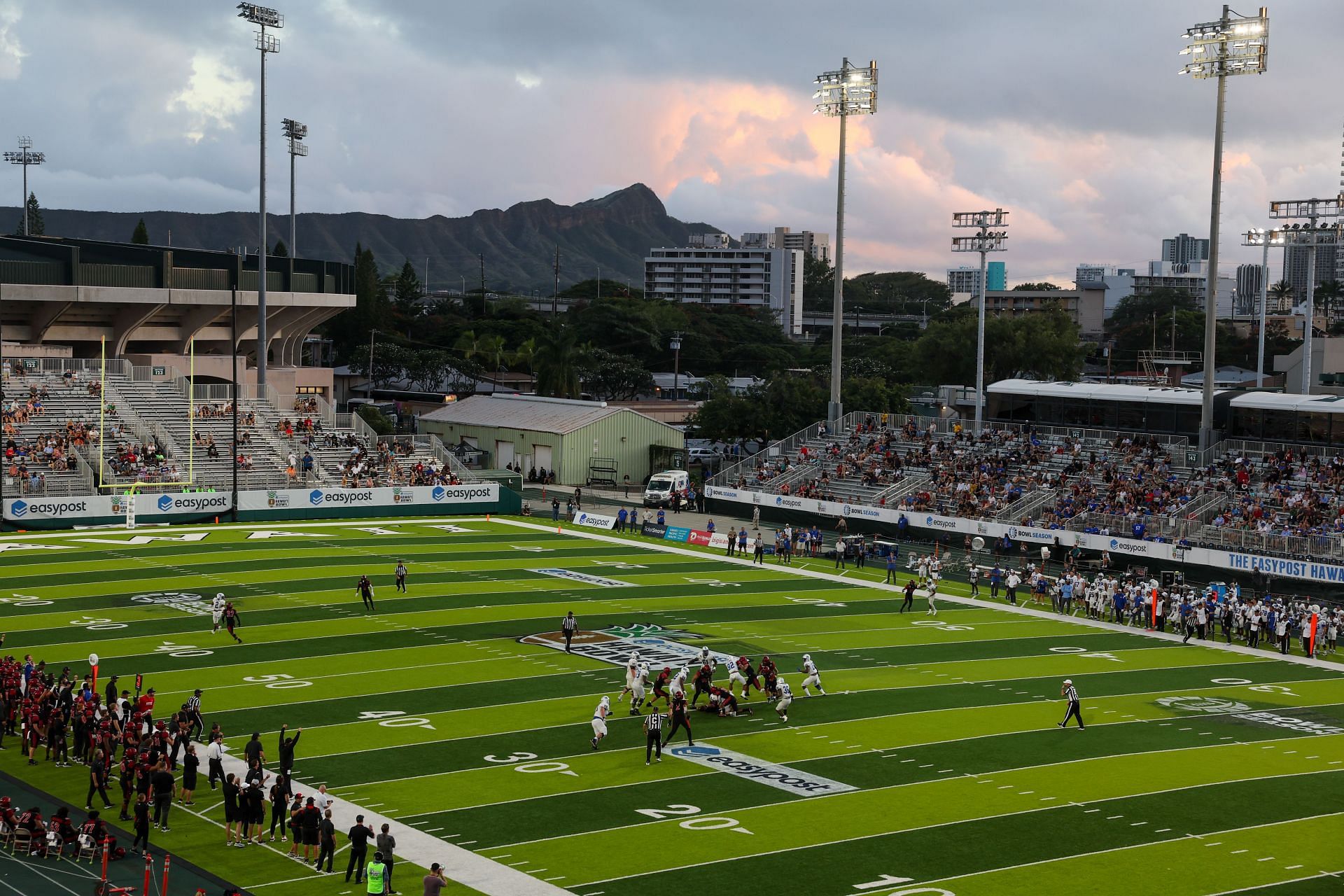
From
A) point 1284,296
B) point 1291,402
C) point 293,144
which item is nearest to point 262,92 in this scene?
point 293,144

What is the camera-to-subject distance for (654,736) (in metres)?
24.8

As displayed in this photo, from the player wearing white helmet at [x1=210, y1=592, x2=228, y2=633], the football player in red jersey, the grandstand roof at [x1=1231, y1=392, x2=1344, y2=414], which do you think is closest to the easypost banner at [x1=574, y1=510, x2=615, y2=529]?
the grandstand roof at [x1=1231, y1=392, x2=1344, y2=414]

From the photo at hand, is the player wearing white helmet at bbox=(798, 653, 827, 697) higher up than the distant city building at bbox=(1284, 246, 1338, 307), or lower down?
lower down

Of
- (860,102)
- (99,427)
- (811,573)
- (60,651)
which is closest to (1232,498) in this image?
(811,573)

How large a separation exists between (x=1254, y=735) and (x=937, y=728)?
20.4ft

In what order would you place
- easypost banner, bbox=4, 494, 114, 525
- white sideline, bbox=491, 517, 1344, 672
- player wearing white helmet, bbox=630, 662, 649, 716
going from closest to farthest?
player wearing white helmet, bbox=630, 662, 649, 716 < white sideline, bbox=491, 517, 1344, 672 < easypost banner, bbox=4, 494, 114, 525

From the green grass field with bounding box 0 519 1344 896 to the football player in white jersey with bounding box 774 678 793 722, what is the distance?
1.50ft

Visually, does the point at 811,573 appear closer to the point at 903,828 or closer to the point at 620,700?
the point at 620,700

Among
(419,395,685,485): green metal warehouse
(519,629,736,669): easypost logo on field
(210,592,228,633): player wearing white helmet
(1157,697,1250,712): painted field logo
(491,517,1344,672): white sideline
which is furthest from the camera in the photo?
(419,395,685,485): green metal warehouse

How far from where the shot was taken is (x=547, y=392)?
95.8 meters

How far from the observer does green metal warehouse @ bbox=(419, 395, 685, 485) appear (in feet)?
244

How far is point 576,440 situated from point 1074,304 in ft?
370

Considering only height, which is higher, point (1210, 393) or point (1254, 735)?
point (1210, 393)

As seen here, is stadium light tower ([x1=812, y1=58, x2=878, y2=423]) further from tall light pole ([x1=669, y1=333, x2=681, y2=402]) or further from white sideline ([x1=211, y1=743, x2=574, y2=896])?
white sideline ([x1=211, y1=743, x2=574, y2=896])
